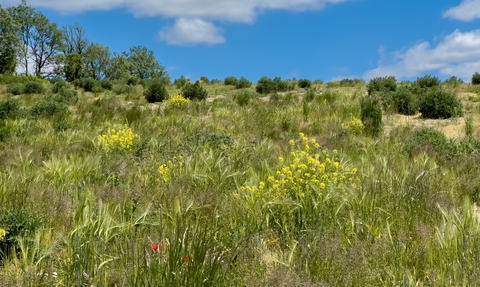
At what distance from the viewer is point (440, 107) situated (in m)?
12.1

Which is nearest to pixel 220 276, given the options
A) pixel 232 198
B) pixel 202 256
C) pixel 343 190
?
pixel 202 256

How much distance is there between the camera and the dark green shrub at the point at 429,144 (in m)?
7.34

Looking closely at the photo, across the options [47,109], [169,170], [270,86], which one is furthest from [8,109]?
[270,86]

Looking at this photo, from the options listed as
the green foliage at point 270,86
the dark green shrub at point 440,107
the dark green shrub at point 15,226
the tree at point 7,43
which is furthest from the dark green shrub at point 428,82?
the tree at point 7,43

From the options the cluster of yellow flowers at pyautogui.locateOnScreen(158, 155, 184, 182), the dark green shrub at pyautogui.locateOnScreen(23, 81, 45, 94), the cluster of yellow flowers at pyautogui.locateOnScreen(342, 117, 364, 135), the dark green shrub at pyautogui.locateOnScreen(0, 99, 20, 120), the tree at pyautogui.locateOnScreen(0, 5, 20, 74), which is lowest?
the cluster of yellow flowers at pyautogui.locateOnScreen(158, 155, 184, 182)

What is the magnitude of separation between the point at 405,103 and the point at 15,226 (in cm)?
1201

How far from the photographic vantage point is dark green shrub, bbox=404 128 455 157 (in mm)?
7341

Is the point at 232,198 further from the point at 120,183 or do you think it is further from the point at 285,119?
the point at 285,119

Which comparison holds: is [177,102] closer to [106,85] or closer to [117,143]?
[117,143]

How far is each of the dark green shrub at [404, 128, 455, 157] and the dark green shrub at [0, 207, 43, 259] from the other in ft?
19.5

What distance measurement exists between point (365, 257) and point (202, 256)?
51.4 inches

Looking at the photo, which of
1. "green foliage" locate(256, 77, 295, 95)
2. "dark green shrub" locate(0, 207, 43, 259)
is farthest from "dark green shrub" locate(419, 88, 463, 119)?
"dark green shrub" locate(0, 207, 43, 259)

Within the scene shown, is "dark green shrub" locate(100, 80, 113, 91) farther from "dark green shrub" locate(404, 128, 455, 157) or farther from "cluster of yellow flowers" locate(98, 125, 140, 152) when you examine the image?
"dark green shrub" locate(404, 128, 455, 157)

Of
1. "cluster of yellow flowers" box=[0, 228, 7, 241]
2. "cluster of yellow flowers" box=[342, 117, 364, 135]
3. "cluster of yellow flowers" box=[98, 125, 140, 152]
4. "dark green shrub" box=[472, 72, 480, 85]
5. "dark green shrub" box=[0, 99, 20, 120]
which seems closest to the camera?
"cluster of yellow flowers" box=[0, 228, 7, 241]
